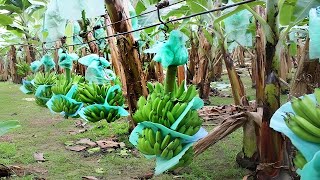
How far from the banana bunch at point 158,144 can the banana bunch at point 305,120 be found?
1.30 feet

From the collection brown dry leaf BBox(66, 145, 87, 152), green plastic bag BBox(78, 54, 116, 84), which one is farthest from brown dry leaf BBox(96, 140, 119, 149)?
green plastic bag BBox(78, 54, 116, 84)

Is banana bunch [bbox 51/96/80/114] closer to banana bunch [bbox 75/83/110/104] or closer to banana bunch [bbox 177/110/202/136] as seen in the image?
banana bunch [bbox 75/83/110/104]

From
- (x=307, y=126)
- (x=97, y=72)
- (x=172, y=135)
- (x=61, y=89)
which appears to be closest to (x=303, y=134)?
(x=307, y=126)

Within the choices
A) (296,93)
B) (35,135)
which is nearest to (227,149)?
(296,93)

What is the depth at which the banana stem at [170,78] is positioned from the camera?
1.15 meters

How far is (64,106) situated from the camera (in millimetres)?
2281

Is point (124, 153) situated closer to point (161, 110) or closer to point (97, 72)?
point (97, 72)

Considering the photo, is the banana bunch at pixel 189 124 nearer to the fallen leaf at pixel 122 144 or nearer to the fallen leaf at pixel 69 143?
the fallen leaf at pixel 122 144

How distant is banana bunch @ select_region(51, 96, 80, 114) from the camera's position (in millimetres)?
2225

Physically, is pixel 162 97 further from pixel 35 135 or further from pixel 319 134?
pixel 35 135

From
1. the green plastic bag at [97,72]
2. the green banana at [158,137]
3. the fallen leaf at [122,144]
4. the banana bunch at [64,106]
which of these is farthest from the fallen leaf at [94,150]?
the green banana at [158,137]

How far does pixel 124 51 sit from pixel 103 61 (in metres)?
0.15

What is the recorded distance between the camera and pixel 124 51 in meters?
2.39

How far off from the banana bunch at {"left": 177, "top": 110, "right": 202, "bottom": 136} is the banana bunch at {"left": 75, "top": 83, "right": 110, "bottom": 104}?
1.07 m
